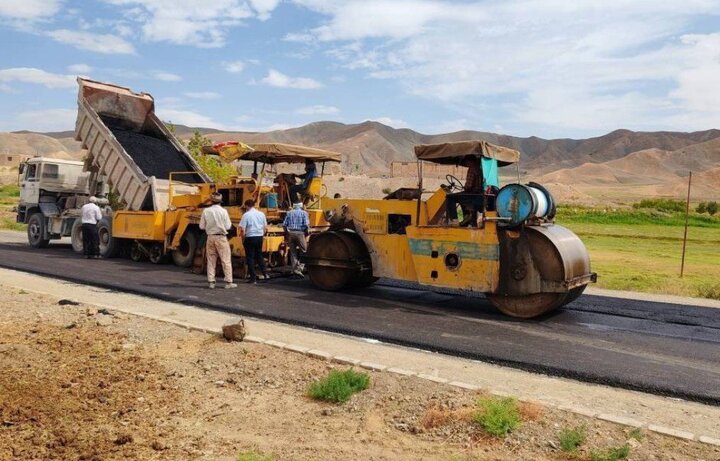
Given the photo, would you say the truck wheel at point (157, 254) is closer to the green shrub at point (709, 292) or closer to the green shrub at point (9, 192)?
the green shrub at point (709, 292)

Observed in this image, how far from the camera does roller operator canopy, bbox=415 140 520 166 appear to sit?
9.01m

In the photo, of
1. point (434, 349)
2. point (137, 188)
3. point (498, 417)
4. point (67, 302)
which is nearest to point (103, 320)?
point (67, 302)

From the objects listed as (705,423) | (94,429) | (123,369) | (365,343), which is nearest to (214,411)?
(94,429)

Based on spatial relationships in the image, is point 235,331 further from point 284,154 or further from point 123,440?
point 284,154

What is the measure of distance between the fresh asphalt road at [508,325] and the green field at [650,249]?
3115 millimetres

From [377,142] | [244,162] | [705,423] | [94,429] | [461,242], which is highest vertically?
[377,142]

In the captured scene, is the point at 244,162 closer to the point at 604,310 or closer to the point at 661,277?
the point at 604,310

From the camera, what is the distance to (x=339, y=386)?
5.23 metres

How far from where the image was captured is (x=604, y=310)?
31.0 ft

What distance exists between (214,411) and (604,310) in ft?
21.5

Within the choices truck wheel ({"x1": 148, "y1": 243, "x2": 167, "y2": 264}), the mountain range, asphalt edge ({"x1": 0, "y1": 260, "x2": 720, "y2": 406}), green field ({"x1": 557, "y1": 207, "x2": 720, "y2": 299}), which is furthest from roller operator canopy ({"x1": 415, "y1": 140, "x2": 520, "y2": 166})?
the mountain range

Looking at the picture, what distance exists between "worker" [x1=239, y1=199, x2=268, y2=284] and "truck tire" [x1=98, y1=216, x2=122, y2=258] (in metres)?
4.94

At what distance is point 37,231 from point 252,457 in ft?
50.0

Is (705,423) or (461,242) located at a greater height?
(461,242)
